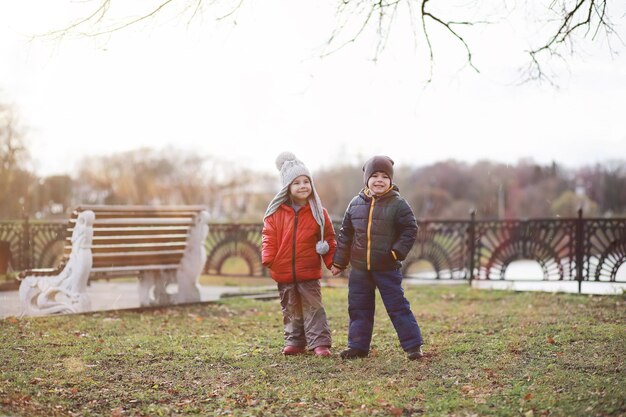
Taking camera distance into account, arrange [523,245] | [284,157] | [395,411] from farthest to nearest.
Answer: [523,245], [284,157], [395,411]

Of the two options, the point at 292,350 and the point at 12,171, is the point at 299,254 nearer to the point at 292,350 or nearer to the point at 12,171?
the point at 292,350

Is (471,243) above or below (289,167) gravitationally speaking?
below

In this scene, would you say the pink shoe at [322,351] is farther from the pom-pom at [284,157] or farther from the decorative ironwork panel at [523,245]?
the decorative ironwork panel at [523,245]

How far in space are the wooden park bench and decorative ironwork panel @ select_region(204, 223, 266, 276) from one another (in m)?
5.31

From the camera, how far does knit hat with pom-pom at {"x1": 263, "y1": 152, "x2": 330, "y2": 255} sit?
6.62 m

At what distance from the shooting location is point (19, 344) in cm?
685

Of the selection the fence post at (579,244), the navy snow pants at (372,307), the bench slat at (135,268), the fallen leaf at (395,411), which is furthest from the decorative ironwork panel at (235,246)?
the fallen leaf at (395,411)

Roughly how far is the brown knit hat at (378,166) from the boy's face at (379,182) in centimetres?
3

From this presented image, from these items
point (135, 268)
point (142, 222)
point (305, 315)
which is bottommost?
point (305, 315)

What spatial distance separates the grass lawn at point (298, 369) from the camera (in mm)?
4770

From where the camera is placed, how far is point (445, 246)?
1477 centimetres

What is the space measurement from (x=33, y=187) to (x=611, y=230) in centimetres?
2921

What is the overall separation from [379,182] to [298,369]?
1.72 meters

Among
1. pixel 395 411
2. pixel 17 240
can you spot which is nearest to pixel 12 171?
pixel 17 240
